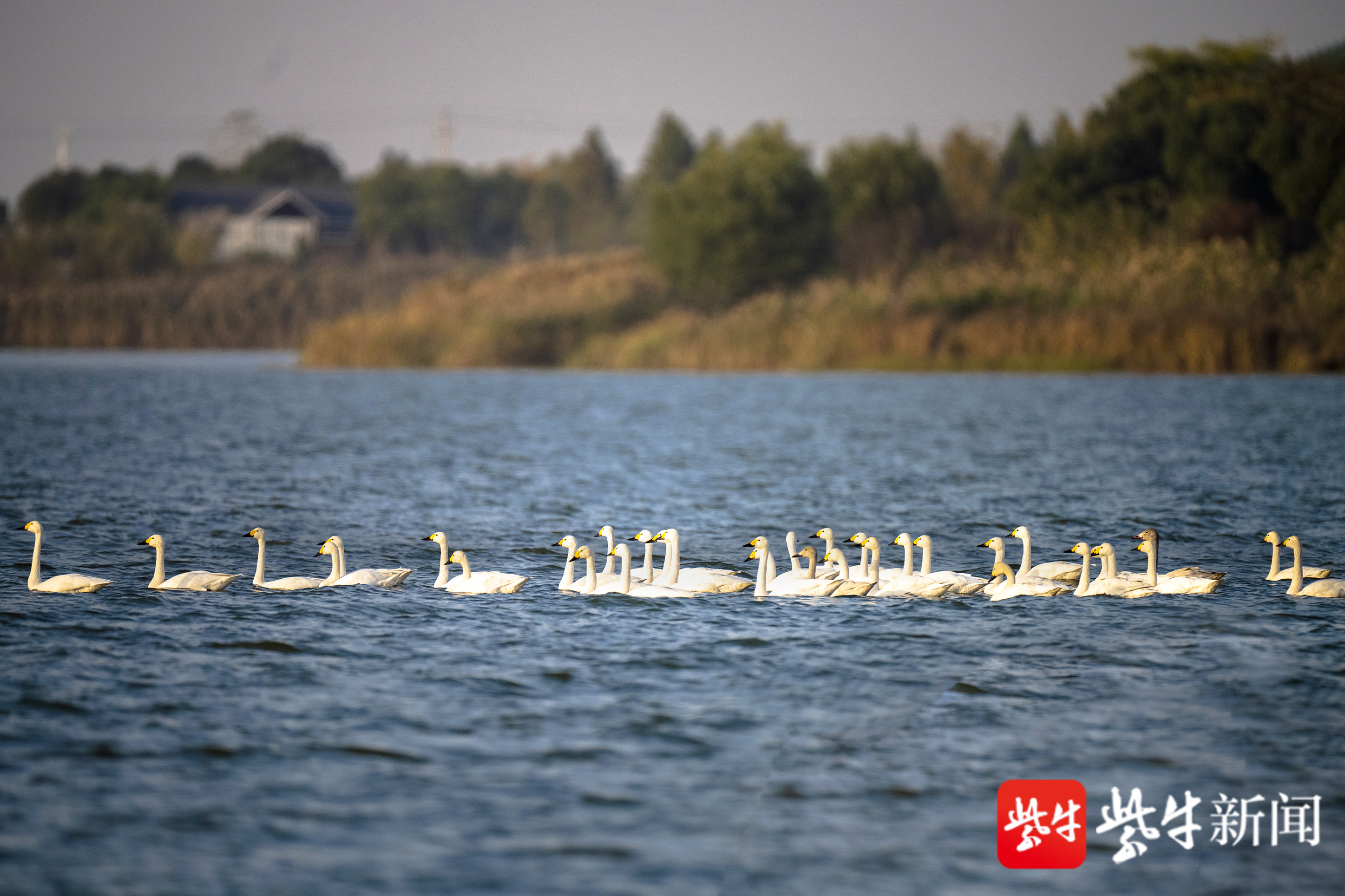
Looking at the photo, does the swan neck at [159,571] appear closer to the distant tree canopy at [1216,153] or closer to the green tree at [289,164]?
the distant tree canopy at [1216,153]

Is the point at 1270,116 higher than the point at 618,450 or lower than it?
higher

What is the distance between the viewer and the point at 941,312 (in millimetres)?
51938

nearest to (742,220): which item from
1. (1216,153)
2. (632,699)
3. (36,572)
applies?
(1216,153)

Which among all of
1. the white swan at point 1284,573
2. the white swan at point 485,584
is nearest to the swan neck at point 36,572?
the white swan at point 485,584

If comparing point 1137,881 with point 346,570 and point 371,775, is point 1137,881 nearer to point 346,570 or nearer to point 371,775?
point 371,775

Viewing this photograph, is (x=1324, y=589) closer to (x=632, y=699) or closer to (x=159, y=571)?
(x=632, y=699)

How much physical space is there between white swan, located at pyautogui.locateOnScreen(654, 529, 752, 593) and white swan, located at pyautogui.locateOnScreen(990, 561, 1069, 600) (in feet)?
8.35

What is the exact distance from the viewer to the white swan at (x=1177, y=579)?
51.5 feet

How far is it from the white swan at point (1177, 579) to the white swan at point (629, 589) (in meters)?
4.61

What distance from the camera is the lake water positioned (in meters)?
8.75

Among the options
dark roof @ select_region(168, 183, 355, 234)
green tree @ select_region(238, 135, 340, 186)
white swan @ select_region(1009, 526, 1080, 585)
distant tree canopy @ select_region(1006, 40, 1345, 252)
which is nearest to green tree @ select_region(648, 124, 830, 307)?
distant tree canopy @ select_region(1006, 40, 1345, 252)

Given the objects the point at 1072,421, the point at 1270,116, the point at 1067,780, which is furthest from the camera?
the point at 1270,116

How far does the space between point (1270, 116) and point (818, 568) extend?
53.4 m

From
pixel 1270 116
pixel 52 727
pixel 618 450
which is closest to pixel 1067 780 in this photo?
pixel 52 727
